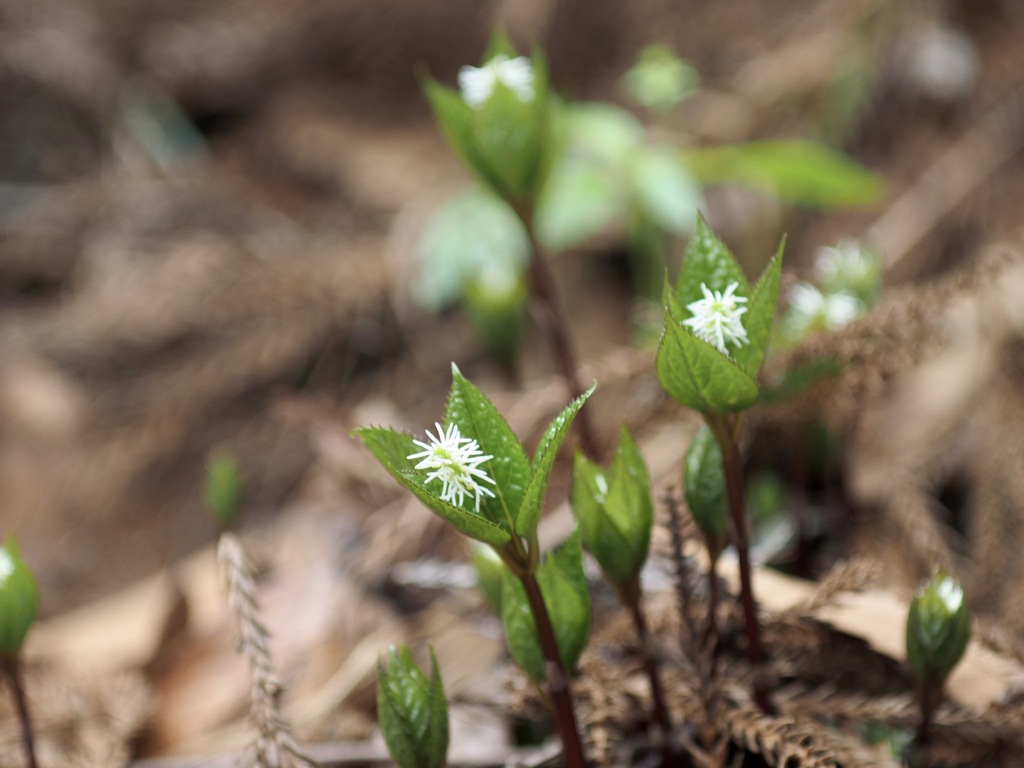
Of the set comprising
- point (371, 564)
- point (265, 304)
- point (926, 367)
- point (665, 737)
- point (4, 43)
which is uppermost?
point (4, 43)

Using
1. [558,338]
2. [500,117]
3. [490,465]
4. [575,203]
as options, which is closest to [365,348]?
[575,203]

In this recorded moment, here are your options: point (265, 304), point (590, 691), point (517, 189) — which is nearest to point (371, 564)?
point (590, 691)

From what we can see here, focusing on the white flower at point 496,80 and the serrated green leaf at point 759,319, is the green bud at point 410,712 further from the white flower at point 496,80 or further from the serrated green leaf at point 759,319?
the white flower at point 496,80

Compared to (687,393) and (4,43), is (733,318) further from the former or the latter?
(4,43)

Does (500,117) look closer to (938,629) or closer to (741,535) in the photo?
(741,535)

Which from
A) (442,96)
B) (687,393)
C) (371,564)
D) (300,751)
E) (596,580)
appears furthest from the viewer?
(371,564)

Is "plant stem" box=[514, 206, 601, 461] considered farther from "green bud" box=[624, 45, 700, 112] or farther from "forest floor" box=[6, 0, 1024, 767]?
"green bud" box=[624, 45, 700, 112]

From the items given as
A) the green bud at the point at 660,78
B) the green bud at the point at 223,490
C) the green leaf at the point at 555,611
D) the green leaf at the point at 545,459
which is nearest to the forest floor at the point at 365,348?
the green leaf at the point at 555,611
